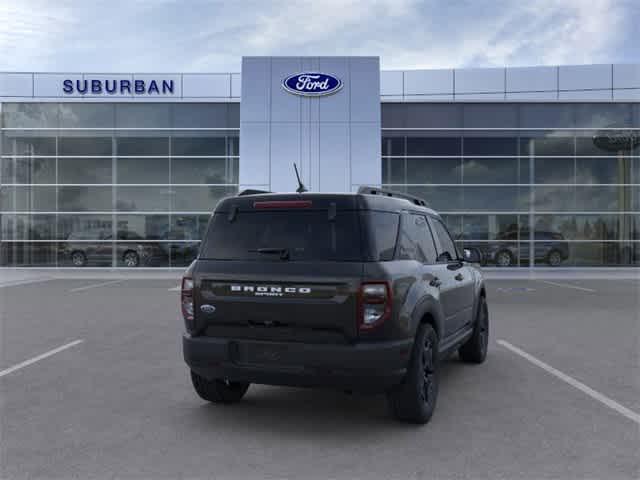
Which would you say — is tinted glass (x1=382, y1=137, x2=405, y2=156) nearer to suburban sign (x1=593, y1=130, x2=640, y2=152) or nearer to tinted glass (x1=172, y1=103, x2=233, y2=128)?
tinted glass (x1=172, y1=103, x2=233, y2=128)

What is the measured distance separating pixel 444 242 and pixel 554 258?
19.6m

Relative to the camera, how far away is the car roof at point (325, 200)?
432cm

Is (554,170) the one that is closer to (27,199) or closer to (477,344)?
(477,344)

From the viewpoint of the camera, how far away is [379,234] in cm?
434

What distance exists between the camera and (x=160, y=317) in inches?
416

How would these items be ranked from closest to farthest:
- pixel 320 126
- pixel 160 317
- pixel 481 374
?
pixel 481 374
pixel 160 317
pixel 320 126

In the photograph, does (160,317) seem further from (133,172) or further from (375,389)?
(133,172)

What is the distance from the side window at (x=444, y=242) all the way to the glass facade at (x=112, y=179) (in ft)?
60.4

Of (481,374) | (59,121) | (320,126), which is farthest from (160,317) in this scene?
(59,121)

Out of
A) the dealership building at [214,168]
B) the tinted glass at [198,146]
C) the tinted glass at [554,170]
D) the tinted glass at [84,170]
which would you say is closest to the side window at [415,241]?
the dealership building at [214,168]

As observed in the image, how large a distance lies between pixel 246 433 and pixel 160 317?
6.78 metres

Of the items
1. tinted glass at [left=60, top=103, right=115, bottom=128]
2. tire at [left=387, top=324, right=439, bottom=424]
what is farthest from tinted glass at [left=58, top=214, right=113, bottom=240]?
tire at [left=387, top=324, right=439, bottom=424]

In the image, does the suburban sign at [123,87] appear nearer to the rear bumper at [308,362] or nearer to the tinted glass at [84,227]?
the tinted glass at [84,227]

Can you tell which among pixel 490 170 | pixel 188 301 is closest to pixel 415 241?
pixel 188 301
